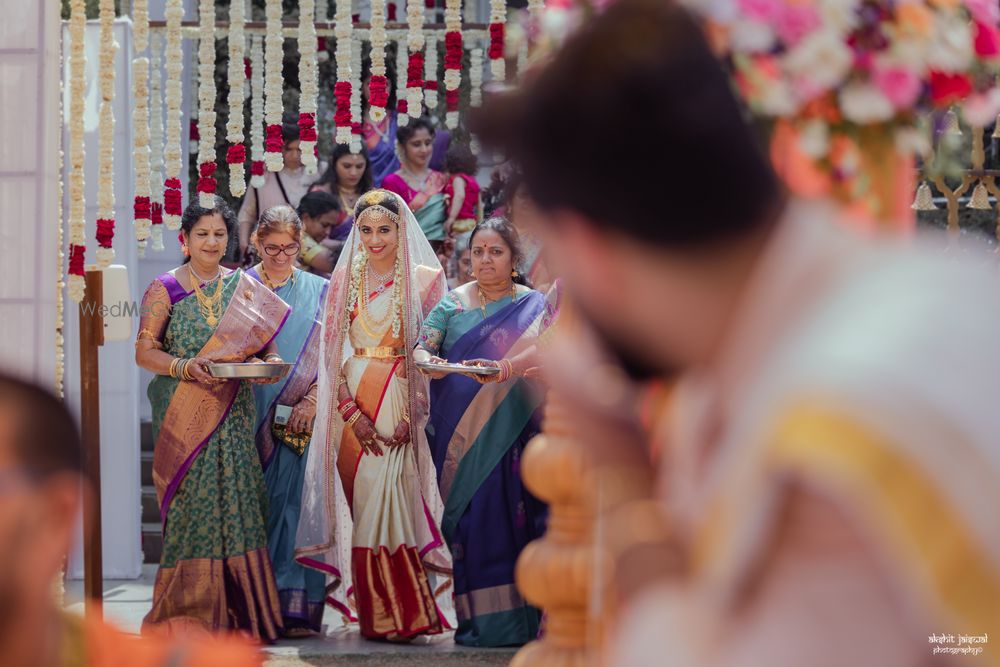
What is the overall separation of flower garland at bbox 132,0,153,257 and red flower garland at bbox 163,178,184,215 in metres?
0.08

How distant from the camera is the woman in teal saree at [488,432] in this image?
5730 mm

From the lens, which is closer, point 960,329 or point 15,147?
point 960,329

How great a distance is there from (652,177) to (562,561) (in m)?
1.40

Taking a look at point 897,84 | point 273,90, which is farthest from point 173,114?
Answer: point 897,84

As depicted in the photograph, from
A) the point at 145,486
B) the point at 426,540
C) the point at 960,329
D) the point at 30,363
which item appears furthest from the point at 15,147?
the point at 960,329

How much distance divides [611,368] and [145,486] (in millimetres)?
6975

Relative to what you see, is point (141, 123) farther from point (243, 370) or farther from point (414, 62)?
point (414, 62)

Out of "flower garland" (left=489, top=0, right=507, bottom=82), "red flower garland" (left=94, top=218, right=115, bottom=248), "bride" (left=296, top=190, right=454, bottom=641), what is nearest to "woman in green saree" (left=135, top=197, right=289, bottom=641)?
"bride" (left=296, top=190, right=454, bottom=641)

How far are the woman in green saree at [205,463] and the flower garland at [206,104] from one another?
274 millimetres

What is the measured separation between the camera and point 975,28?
6.02ft

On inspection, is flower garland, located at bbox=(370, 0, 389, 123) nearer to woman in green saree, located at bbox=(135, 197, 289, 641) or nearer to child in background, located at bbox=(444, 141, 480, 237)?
woman in green saree, located at bbox=(135, 197, 289, 641)

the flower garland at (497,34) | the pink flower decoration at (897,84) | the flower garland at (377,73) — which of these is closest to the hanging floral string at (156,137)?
the flower garland at (377,73)

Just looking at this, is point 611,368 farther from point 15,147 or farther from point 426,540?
point 426,540

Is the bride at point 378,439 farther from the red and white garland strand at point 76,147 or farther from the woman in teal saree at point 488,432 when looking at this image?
the red and white garland strand at point 76,147
